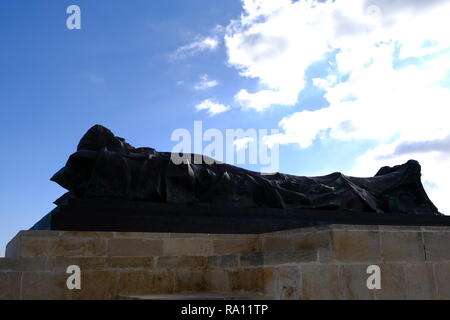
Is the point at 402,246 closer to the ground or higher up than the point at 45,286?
higher up

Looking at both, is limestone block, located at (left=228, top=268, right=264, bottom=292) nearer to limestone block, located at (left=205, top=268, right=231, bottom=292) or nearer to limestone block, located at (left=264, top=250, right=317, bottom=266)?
limestone block, located at (left=205, top=268, right=231, bottom=292)

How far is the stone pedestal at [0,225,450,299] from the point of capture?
197 inches

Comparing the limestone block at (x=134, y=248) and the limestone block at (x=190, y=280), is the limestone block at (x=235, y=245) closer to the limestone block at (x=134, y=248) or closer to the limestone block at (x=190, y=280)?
the limestone block at (x=190, y=280)

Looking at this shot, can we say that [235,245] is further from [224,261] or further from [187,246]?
[224,261]

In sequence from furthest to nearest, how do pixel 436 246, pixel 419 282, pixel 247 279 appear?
pixel 247 279 → pixel 436 246 → pixel 419 282

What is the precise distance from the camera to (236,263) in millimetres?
6129

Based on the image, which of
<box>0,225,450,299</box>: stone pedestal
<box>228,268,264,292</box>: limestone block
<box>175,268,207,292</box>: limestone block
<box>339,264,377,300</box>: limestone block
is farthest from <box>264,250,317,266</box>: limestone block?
<box>175,268,207,292</box>: limestone block

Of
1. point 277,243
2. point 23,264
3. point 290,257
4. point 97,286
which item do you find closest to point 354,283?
point 290,257

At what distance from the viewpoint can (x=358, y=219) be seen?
8539 mm

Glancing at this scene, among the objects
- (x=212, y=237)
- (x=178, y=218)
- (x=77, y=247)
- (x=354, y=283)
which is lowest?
(x=354, y=283)
